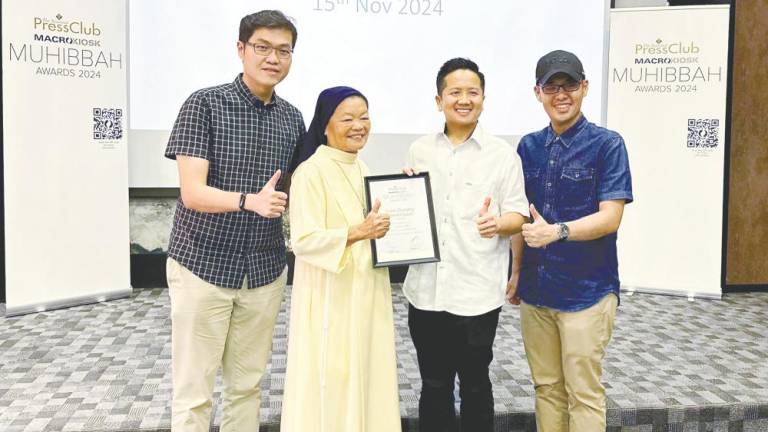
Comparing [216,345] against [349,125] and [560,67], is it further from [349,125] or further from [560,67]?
[560,67]

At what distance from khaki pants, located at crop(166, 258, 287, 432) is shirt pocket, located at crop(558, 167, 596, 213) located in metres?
0.99

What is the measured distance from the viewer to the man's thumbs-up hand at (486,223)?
1.97 m

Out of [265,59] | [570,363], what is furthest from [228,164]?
[570,363]

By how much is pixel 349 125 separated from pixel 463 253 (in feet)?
1.77

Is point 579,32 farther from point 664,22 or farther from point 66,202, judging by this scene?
point 66,202

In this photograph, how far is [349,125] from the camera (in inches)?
74.5

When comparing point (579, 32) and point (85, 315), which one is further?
point (579, 32)

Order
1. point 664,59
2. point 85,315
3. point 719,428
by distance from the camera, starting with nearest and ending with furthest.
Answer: point 719,428 → point 85,315 → point 664,59

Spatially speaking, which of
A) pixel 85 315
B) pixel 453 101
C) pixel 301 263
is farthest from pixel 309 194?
pixel 85 315

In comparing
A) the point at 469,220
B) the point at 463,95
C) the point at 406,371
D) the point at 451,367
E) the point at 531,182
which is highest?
the point at 463,95

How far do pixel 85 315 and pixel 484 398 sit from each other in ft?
9.72

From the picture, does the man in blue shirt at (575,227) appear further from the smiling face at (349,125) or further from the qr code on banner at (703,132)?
the qr code on banner at (703,132)

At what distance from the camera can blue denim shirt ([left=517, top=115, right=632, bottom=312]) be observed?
2086 millimetres

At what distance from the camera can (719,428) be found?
2.76 meters
